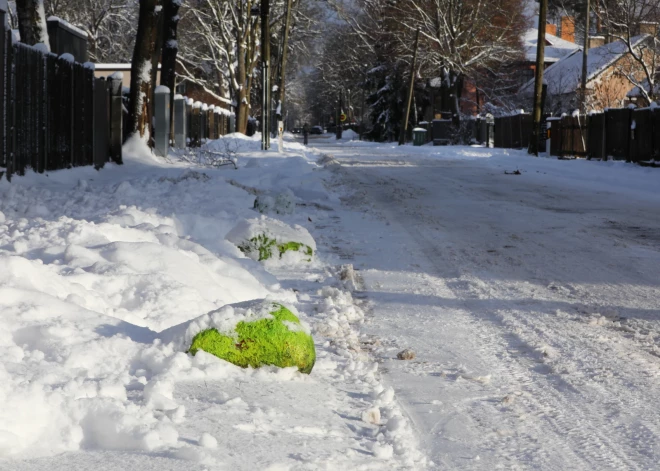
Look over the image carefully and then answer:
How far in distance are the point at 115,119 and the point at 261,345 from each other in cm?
1535

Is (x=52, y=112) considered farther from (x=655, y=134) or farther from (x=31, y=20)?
(x=655, y=134)

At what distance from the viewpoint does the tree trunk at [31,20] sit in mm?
16688

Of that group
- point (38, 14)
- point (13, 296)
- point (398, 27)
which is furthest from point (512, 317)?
point (398, 27)

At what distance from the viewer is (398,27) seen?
185ft

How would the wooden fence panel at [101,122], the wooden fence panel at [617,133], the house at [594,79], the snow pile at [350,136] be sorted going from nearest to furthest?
the wooden fence panel at [101,122]
the wooden fence panel at [617,133]
the house at [594,79]
the snow pile at [350,136]

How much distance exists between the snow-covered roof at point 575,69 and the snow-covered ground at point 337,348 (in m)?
50.8

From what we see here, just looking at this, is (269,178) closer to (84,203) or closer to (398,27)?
(84,203)

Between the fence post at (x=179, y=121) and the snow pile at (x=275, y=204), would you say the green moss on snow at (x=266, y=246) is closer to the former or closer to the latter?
the snow pile at (x=275, y=204)

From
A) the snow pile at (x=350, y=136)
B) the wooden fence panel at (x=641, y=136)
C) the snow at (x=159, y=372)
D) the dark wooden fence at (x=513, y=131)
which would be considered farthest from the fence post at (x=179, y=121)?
the snow pile at (x=350, y=136)

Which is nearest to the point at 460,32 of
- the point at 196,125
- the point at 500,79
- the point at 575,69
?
the point at 500,79

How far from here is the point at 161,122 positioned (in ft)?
74.3

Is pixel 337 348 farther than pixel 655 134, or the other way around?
pixel 655 134

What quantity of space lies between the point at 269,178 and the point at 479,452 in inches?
541

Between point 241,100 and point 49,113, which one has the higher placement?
point 241,100
